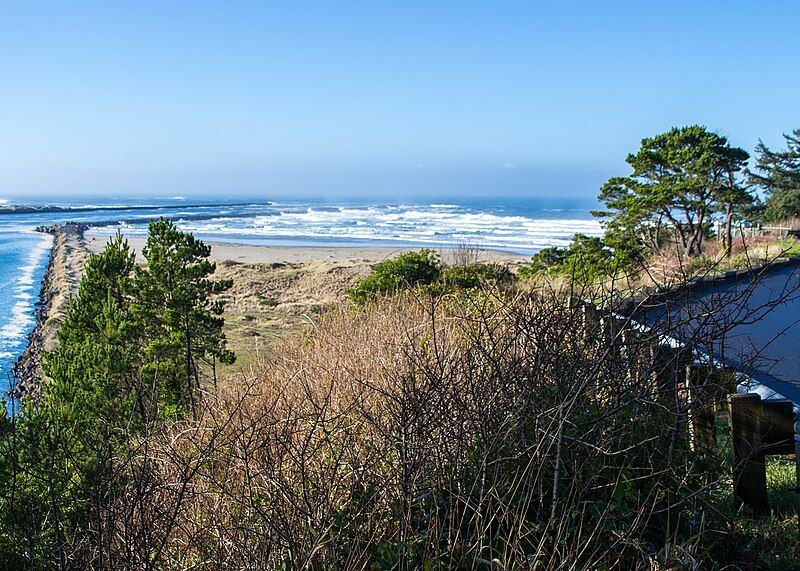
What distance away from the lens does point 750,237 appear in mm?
24984

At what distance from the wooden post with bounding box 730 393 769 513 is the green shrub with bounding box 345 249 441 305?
10678mm

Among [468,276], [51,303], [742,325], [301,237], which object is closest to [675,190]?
[468,276]

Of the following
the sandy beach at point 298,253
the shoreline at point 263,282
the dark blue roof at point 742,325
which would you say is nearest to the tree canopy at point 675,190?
the shoreline at point 263,282

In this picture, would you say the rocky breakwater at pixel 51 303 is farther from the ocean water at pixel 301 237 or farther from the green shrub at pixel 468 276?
the green shrub at pixel 468 276

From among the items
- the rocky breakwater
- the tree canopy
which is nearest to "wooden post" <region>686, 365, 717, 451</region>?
the rocky breakwater

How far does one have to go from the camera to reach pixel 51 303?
3503 centimetres

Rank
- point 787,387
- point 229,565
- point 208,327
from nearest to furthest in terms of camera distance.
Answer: point 229,565
point 787,387
point 208,327

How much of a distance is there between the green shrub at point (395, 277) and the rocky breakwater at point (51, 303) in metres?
6.48

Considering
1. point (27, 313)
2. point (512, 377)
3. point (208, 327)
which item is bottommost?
point (27, 313)

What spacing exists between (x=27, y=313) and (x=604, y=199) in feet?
83.7

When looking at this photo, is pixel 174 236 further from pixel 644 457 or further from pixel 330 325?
pixel 644 457

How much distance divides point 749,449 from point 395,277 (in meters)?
11.8

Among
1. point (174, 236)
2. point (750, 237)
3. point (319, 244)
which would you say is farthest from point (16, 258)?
point (750, 237)

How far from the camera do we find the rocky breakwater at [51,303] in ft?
60.4
